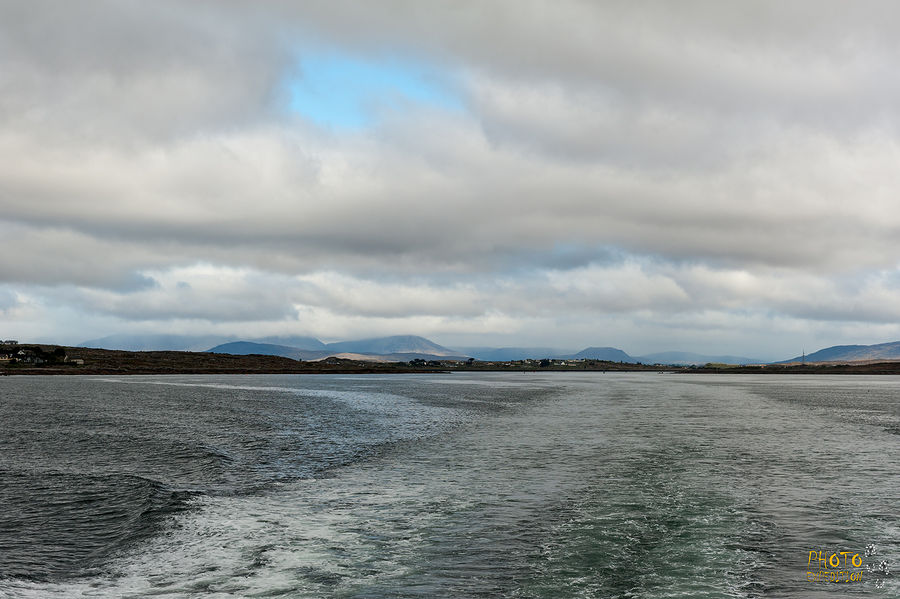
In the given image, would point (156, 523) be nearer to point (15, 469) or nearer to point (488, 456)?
point (15, 469)

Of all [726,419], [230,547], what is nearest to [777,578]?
[230,547]

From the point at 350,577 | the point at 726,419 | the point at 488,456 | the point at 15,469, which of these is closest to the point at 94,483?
the point at 15,469

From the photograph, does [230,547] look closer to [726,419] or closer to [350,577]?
[350,577]

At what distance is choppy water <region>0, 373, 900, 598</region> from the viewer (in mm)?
18172

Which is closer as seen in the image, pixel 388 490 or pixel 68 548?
pixel 68 548

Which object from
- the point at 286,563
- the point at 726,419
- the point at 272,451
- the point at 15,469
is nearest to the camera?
the point at 286,563

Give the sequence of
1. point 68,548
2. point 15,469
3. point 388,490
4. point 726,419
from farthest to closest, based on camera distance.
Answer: point 726,419
point 15,469
point 388,490
point 68,548

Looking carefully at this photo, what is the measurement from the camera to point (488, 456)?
1722 inches

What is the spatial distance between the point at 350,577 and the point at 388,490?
13.3 meters

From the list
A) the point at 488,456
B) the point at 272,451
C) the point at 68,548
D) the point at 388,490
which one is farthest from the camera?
the point at 272,451

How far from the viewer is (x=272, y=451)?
153ft

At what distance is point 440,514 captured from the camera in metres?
26.0

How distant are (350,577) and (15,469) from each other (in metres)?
30.2

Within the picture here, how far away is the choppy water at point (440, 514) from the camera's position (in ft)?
59.6
